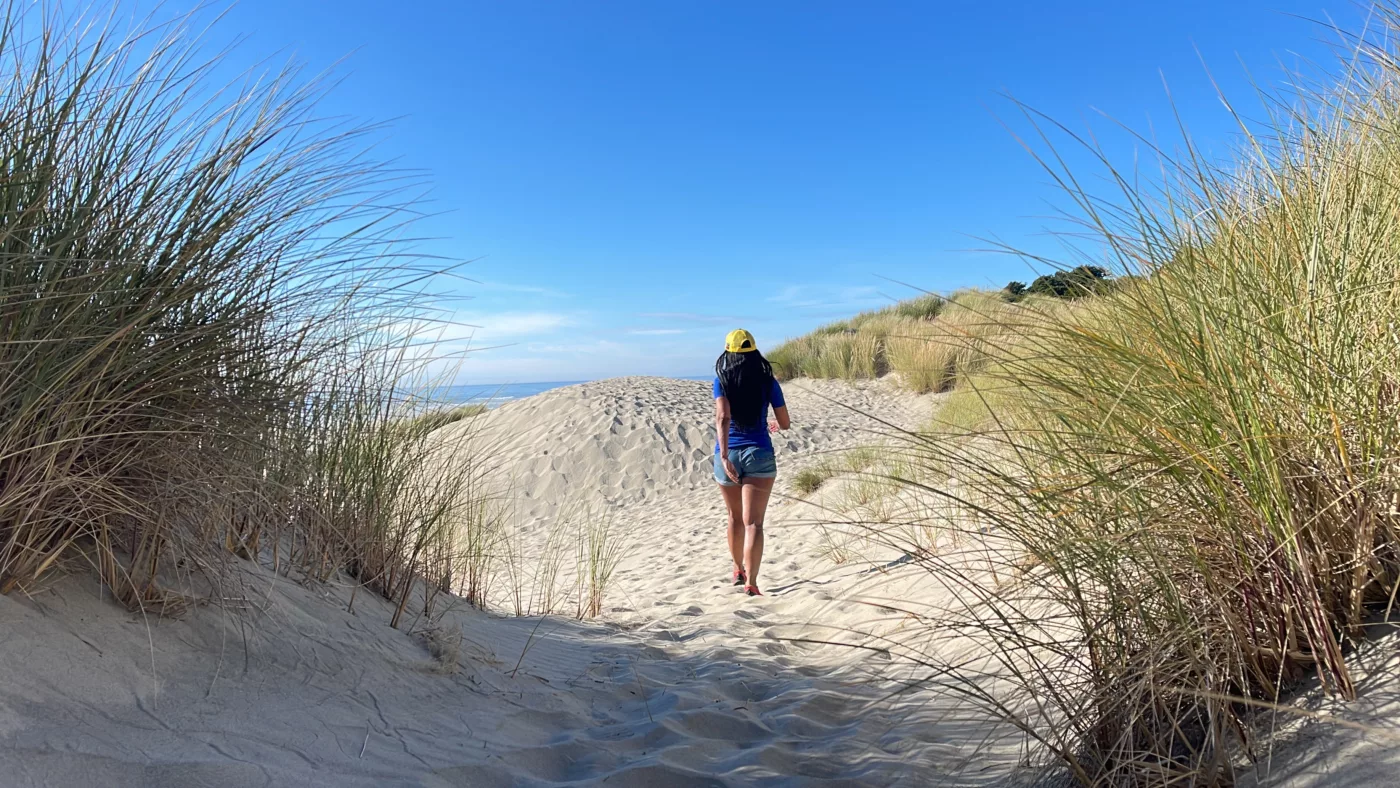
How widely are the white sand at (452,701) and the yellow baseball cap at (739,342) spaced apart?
5.96 feet

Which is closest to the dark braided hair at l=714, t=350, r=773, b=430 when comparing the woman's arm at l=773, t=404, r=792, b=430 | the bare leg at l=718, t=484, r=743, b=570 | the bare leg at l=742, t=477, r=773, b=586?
the woman's arm at l=773, t=404, r=792, b=430

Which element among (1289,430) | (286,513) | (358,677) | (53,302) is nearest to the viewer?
(1289,430)

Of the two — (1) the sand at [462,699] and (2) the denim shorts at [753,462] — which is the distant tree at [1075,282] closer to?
(1) the sand at [462,699]

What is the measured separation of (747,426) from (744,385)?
0.98 ft

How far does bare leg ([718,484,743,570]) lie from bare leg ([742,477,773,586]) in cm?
14

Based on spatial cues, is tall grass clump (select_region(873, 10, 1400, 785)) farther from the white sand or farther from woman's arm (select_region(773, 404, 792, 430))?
woman's arm (select_region(773, 404, 792, 430))

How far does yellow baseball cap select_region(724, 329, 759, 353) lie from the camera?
5.66 m

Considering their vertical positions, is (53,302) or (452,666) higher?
(53,302)

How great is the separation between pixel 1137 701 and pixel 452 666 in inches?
97.9

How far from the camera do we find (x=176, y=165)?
2.53 m

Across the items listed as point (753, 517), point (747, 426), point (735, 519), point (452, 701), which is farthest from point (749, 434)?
point (452, 701)

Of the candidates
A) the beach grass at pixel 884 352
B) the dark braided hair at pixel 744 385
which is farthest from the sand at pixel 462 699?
the beach grass at pixel 884 352

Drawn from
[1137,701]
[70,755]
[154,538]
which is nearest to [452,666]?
[154,538]

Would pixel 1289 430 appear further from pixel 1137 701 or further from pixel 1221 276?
pixel 1137 701
